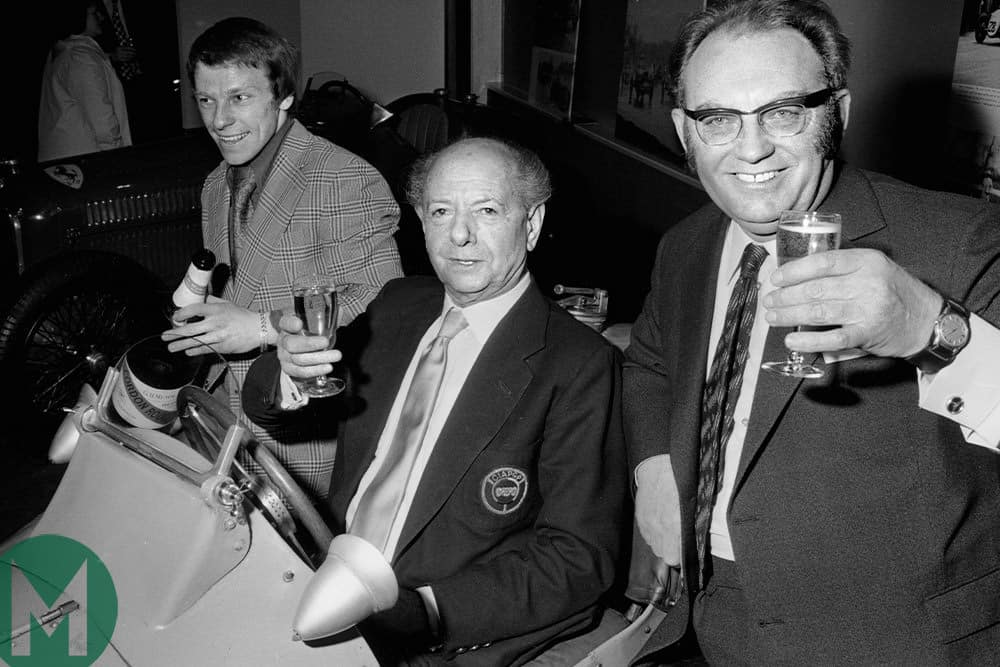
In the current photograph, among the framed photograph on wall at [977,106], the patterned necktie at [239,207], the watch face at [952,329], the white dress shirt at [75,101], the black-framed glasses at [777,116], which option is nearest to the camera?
the watch face at [952,329]

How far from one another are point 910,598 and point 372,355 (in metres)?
1.17

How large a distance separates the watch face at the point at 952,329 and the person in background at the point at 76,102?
226 inches

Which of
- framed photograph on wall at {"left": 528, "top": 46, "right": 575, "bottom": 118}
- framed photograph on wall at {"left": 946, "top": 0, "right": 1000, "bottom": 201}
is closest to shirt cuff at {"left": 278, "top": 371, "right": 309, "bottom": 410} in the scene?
framed photograph on wall at {"left": 946, "top": 0, "right": 1000, "bottom": 201}

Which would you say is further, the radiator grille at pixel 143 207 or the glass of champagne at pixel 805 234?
the radiator grille at pixel 143 207

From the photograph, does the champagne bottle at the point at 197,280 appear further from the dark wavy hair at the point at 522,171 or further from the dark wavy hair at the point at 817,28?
the dark wavy hair at the point at 817,28

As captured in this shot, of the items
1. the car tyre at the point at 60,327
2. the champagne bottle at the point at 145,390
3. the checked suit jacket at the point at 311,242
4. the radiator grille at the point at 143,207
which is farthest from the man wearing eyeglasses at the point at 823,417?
the radiator grille at the point at 143,207

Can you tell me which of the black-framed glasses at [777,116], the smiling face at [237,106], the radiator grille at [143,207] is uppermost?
the black-framed glasses at [777,116]

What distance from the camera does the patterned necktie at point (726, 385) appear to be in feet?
5.16

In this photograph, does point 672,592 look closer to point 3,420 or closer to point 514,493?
point 514,493

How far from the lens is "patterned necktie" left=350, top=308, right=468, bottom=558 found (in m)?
1.78

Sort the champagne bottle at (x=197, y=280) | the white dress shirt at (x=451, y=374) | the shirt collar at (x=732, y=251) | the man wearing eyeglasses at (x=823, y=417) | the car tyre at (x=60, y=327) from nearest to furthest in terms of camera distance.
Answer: the man wearing eyeglasses at (x=823, y=417), the shirt collar at (x=732, y=251), the white dress shirt at (x=451, y=374), the champagne bottle at (x=197, y=280), the car tyre at (x=60, y=327)

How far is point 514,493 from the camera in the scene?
1.75 meters

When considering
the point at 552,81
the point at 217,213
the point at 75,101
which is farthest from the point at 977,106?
the point at 75,101

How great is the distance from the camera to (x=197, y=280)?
7.03ft
